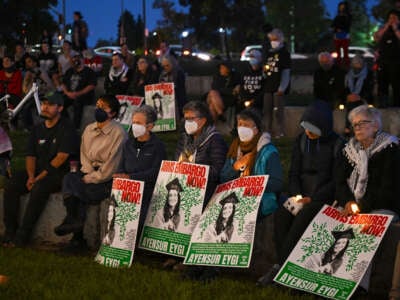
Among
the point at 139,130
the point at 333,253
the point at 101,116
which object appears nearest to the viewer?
the point at 333,253

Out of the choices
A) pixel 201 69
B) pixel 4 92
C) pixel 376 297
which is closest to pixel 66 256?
pixel 376 297

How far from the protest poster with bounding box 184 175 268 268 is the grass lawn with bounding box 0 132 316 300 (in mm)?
203

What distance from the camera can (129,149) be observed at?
35.3 feet

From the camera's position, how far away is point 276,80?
16.9 meters

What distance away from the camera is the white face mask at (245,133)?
965 centimetres

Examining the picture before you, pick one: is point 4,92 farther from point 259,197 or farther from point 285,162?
point 259,197

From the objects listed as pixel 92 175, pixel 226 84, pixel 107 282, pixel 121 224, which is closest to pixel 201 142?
pixel 121 224

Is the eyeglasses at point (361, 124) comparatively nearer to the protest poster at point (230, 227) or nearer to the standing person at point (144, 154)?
the protest poster at point (230, 227)

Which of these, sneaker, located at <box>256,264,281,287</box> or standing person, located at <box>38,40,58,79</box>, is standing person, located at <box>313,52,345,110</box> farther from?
standing person, located at <box>38,40,58,79</box>

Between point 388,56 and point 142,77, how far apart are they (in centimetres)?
454

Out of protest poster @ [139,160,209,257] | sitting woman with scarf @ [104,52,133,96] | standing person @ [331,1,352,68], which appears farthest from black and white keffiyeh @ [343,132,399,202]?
standing person @ [331,1,352,68]

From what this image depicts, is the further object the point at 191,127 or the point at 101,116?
the point at 101,116

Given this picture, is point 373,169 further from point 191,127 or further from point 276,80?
point 276,80

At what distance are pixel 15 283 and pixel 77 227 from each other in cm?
167
